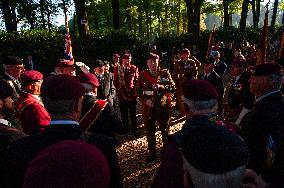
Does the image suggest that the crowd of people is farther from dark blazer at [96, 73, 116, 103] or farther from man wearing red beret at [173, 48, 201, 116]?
man wearing red beret at [173, 48, 201, 116]

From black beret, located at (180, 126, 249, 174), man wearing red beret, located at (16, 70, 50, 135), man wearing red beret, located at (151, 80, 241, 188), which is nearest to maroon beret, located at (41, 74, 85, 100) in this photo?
man wearing red beret, located at (16, 70, 50, 135)

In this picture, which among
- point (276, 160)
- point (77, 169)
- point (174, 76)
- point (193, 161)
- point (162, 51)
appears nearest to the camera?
point (77, 169)

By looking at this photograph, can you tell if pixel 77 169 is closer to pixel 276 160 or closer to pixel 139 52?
pixel 276 160

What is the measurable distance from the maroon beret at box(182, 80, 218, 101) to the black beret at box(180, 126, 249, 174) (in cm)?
175

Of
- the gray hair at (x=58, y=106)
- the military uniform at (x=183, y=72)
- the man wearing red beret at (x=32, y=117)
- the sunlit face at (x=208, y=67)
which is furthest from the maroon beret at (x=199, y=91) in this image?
the military uniform at (x=183, y=72)

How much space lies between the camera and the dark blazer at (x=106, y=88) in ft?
28.0

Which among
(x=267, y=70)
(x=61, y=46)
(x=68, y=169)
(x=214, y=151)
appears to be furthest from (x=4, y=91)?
(x=61, y=46)

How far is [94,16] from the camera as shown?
1866 inches

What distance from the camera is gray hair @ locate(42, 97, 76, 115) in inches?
106

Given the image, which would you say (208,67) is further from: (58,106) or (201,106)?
(58,106)

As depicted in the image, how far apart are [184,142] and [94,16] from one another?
47453 mm

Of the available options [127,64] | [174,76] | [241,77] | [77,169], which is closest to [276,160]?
[77,169]

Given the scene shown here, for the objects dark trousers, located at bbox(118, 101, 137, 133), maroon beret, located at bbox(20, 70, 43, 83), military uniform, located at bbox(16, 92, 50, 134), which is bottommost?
dark trousers, located at bbox(118, 101, 137, 133)

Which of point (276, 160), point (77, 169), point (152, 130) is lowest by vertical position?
point (152, 130)
